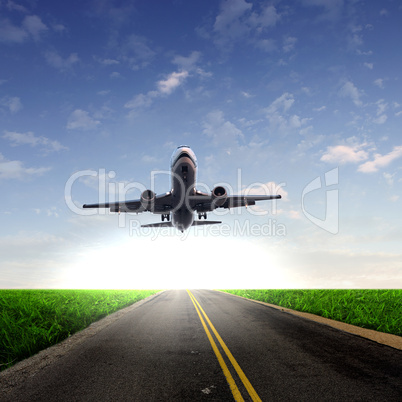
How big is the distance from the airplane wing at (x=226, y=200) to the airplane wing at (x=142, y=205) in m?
2.39

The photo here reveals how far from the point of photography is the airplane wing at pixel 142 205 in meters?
25.5

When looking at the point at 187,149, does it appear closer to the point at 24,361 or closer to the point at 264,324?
the point at 264,324

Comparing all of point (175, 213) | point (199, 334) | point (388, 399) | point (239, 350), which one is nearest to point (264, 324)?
point (199, 334)

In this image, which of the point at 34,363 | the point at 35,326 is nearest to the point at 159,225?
the point at 35,326

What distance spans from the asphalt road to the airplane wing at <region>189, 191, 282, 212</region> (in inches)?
694

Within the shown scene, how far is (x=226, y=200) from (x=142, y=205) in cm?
842

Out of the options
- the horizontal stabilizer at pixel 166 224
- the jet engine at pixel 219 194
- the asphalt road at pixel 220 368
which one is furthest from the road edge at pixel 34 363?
the horizontal stabilizer at pixel 166 224

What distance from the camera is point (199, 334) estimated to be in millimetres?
8328

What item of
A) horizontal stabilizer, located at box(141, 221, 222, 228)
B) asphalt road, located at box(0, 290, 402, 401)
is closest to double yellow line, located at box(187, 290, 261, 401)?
asphalt road, located at box(0, 290, 402, 401)

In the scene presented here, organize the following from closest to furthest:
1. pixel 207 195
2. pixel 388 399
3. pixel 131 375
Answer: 1. pixel 388 399
2. pixel 131 375
3. pixel 207 195

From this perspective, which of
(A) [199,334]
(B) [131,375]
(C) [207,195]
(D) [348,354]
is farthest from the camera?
(C) [207,195]

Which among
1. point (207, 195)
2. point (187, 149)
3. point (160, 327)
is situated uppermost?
point (187, 149)

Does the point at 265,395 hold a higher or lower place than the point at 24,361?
higher

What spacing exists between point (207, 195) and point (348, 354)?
66.7 feet
